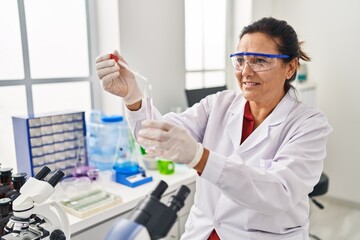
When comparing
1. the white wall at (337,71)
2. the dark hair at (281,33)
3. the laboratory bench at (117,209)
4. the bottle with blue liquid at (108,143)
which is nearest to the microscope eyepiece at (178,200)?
the laboratory bench at (117,209)

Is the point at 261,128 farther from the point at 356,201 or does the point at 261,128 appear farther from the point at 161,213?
the point at 356,201

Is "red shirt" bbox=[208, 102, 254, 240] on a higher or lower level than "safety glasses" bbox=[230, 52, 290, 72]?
lower

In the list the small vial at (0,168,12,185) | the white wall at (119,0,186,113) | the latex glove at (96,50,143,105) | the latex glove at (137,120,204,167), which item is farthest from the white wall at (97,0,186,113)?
the latex glove at (137,120,204,167)

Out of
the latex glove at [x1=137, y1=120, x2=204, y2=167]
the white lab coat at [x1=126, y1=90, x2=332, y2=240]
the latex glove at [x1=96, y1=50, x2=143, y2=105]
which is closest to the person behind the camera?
the latex glove at [x1=137, y1=120, x2=204, y2=167]

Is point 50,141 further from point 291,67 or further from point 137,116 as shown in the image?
point 291,67

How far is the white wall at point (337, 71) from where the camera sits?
2730 millimetres

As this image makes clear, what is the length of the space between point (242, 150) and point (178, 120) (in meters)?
0.31

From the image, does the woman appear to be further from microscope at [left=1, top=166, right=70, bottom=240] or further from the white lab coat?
microscope at [left=1, top=166, right=70, bottom=240]

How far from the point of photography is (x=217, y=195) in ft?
3.67

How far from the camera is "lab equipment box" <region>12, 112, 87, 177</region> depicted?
143 cm

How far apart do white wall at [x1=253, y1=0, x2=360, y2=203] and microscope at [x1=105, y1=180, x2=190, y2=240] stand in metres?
2.70

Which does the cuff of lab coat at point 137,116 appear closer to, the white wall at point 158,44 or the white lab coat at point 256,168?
the white lab coat at point 256,168

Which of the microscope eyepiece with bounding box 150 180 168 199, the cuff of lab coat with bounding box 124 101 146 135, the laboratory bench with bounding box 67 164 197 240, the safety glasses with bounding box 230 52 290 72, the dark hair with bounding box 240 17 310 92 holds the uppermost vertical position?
the dark hair with bounding box 240 17 310 92

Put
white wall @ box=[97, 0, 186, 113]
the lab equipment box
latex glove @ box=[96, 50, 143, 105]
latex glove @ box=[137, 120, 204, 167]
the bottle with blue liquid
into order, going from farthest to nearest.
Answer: white wall @ box=[97, 0, 186, 113]
the bottle with blue liquid
the lab equipment box
latex glove @ box=[96, 50, 143, 105]
latex glove @ box=[137, 120, 204, 167]
